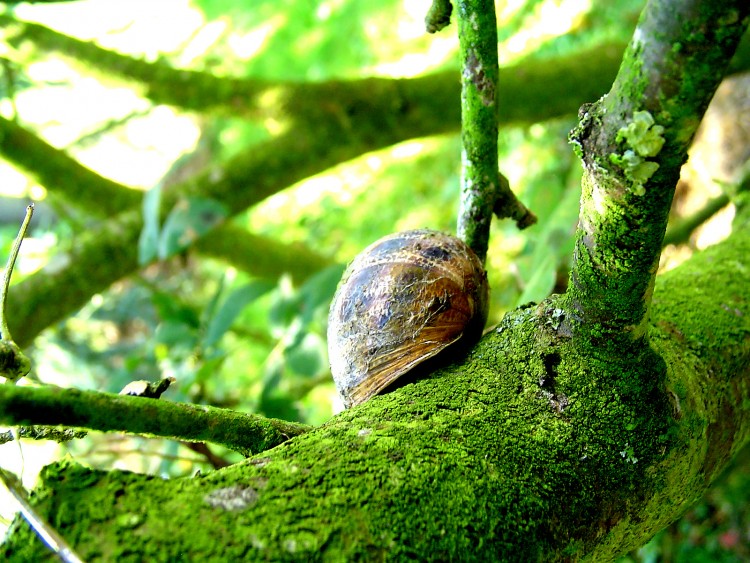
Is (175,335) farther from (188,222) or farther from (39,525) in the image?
(39,525)

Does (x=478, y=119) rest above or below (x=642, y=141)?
above

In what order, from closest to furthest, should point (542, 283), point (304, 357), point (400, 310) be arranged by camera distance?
point (400, 310), point (542, 283), point (304, 357)

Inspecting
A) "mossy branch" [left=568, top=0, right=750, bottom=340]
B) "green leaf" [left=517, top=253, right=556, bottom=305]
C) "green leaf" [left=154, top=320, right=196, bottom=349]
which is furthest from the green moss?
"green leaf" [left=154, top=320, right=196, bottom=349]

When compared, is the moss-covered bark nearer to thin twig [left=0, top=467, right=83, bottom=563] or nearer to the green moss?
thin twig [left=0, top=467, right=83, bottom=563]

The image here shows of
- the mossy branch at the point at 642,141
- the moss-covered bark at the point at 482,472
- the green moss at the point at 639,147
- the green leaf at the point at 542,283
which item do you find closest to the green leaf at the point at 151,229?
the green leaf at the point at 542,283

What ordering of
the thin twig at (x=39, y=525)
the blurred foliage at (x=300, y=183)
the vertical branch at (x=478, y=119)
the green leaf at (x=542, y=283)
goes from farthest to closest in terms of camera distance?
1. the blurred foliage at (x=300, y=183)
2. the green leaf at (x=542, y=283)
3. the vertical branch at (x=478, y=119)
4. the thin twig at (x=39, y=525)

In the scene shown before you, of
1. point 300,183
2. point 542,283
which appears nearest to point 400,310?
point 542,283

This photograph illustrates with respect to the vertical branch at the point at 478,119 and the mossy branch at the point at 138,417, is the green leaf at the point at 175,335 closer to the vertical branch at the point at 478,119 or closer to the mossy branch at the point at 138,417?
the vertical branch at the point at 478,119
